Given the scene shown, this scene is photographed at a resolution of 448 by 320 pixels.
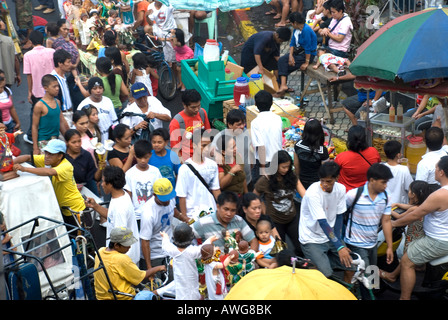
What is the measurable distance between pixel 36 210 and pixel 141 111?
2686mm

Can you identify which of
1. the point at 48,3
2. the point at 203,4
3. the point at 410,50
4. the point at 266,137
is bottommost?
the point at 48,3

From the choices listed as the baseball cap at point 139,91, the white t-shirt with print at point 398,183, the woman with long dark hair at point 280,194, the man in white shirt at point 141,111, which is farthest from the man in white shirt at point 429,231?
the baseball cap at point 139,91

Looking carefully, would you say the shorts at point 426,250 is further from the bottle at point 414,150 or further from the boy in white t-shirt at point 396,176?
the bottle at point 414,150

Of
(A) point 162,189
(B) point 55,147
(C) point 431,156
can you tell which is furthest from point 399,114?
(B) point 55,147

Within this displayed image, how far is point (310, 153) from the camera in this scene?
786 cm

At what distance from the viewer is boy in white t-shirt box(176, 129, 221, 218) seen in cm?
715

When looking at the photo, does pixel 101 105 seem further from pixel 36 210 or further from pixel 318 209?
pixel 318 209

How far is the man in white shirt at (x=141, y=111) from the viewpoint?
8945 millimetres

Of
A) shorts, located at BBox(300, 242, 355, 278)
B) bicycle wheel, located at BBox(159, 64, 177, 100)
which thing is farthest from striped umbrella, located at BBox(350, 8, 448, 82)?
bicycle wheel, located at BBox(159, 64, 177, 100)

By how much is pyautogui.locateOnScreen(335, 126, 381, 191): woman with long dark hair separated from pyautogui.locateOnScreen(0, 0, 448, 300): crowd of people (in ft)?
0.05

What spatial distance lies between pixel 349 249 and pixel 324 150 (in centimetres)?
153

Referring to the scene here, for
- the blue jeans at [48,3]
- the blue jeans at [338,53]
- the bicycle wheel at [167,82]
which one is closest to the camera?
the blue jeans at [338,53]

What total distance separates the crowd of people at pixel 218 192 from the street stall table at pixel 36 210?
211 millimetres

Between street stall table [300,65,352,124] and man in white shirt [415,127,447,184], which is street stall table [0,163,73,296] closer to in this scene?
man in white shirt [415,127,447,184]
